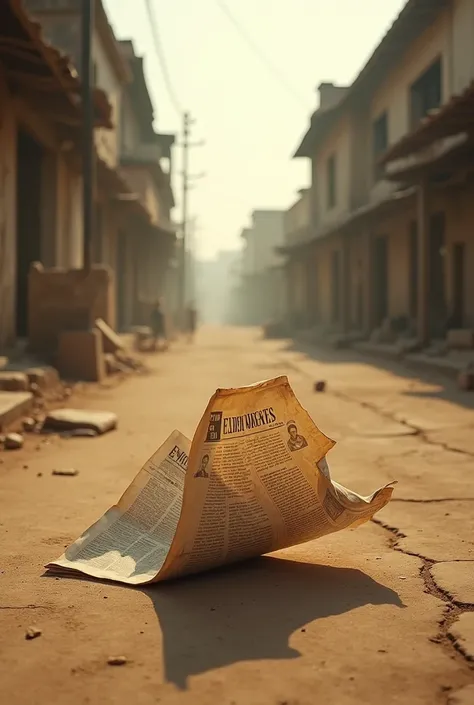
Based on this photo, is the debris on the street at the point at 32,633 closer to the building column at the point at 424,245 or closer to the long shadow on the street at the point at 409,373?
the long shadow on the street at the point at 409,373

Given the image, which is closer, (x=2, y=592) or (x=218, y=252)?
(x=2, y=592)

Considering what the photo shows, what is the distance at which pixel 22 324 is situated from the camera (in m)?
11.2

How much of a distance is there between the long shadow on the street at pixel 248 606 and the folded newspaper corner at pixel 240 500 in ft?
0.24

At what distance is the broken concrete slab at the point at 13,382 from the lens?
687 cm

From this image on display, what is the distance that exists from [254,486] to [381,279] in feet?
55.9

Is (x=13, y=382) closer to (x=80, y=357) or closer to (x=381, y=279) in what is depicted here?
(x=80, y=357)

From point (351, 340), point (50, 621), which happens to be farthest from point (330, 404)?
point (351, 340)

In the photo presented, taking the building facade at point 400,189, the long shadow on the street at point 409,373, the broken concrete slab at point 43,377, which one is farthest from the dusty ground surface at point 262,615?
the building facade at point 400,189

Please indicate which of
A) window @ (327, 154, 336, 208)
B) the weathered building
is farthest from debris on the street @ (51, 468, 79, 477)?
window @ (327, 154, 336, 208)

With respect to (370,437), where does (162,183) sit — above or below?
above

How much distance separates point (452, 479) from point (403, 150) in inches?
335

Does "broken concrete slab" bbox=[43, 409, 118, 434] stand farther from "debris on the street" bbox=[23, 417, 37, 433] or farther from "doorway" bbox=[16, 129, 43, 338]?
"doorway" bbox=[16, 129, 43, 338]

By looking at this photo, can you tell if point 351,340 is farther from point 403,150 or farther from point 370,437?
point 370,437

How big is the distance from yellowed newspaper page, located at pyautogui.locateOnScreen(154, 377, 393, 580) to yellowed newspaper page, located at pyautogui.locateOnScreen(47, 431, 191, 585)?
0.55 ft
